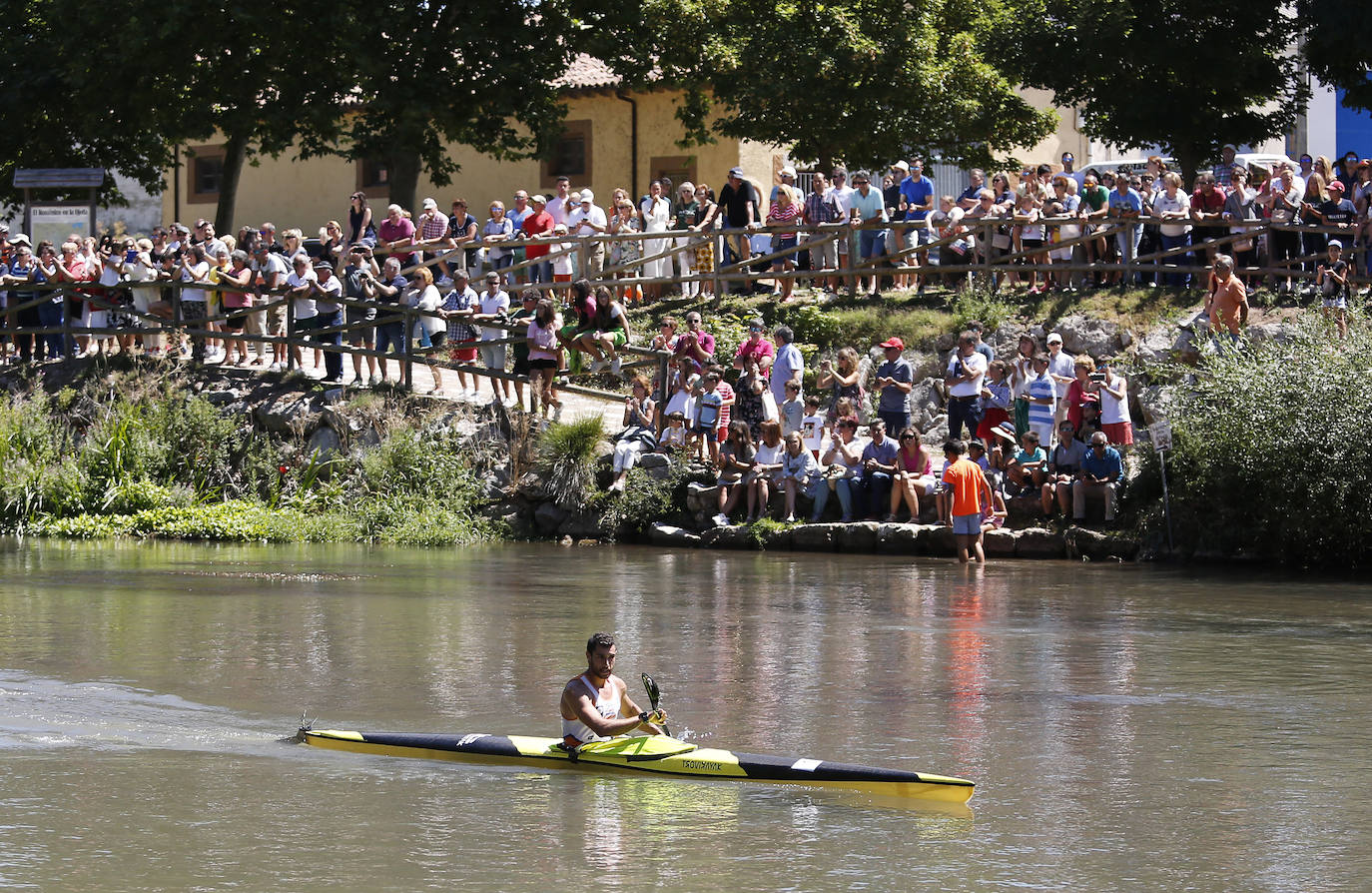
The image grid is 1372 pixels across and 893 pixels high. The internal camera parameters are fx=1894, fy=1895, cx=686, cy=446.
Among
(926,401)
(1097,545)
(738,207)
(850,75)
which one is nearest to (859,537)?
(1097,545)

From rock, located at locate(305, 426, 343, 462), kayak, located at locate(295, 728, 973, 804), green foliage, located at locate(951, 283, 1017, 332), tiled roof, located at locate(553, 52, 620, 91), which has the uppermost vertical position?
tiled roof, located at locate(553, 52, 620, 91)

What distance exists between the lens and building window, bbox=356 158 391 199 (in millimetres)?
45062

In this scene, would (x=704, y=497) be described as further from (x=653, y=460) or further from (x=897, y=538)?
(x=897, y=538)

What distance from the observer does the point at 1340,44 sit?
2914 centimetres

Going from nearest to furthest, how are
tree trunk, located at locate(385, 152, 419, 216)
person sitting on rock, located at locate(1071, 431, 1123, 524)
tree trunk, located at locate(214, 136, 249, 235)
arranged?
person sitting on rock, located at locate(1071, 431, 1123, 524) → tree trunk, located at locate(385, 152, 419, 216) → tree trunk, located at locate(214, 136, 249, 235)

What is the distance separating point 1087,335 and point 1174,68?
311 inches

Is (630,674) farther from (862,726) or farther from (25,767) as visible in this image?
(25,767)

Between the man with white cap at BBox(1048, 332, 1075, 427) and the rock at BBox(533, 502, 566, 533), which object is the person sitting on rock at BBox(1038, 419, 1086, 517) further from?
the rock at BBox(533, 502, 566, 533)

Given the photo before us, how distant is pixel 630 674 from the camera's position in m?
14.4

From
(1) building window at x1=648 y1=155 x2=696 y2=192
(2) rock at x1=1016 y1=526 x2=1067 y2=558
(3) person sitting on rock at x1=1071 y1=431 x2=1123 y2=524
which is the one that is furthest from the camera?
(1) building window at x1=648 y1=155 x2=696 y2=192

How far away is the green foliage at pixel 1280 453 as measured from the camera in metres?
20.3

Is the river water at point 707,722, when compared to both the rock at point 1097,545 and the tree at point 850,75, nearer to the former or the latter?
the rock at point 1097,545

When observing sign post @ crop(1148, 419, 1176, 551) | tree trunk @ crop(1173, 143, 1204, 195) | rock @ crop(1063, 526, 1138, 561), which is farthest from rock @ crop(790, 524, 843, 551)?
tree trunk @ crop(1173, 143, 1204, 195)

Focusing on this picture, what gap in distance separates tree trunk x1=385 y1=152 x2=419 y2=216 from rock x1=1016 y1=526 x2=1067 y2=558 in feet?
57.1
